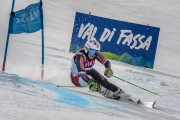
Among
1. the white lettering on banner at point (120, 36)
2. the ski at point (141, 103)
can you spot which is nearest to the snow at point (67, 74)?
the ski at point (141, 103)

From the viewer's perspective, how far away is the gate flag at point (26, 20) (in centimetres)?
913

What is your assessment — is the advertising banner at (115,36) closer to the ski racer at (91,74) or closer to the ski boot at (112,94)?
the ski racer at (91,74)

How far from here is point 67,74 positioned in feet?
35.0

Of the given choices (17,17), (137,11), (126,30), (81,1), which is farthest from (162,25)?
(17,17)

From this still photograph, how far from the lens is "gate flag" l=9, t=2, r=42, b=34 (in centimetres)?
913

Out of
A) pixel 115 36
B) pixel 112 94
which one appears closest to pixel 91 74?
pixel 112 94

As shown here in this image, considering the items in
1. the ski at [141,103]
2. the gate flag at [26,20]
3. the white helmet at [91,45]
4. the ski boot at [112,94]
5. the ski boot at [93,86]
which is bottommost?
the ski at [141,103]

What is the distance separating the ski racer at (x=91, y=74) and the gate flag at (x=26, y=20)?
1.28 meters

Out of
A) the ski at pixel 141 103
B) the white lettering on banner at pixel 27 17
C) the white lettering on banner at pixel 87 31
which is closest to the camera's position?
the ski at pixel 141 103

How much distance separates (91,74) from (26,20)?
180 centimetres

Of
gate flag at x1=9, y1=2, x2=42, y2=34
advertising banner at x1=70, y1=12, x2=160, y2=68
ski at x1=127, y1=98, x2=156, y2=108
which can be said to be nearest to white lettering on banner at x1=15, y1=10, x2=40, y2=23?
gate flag at x1=9, y1=2, x2=42, y2=34

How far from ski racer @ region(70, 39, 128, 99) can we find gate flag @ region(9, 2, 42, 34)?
4.19ft

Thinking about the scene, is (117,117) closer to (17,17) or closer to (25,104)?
(25,104)

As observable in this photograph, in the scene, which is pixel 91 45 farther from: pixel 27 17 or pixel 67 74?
pixel 67 74
